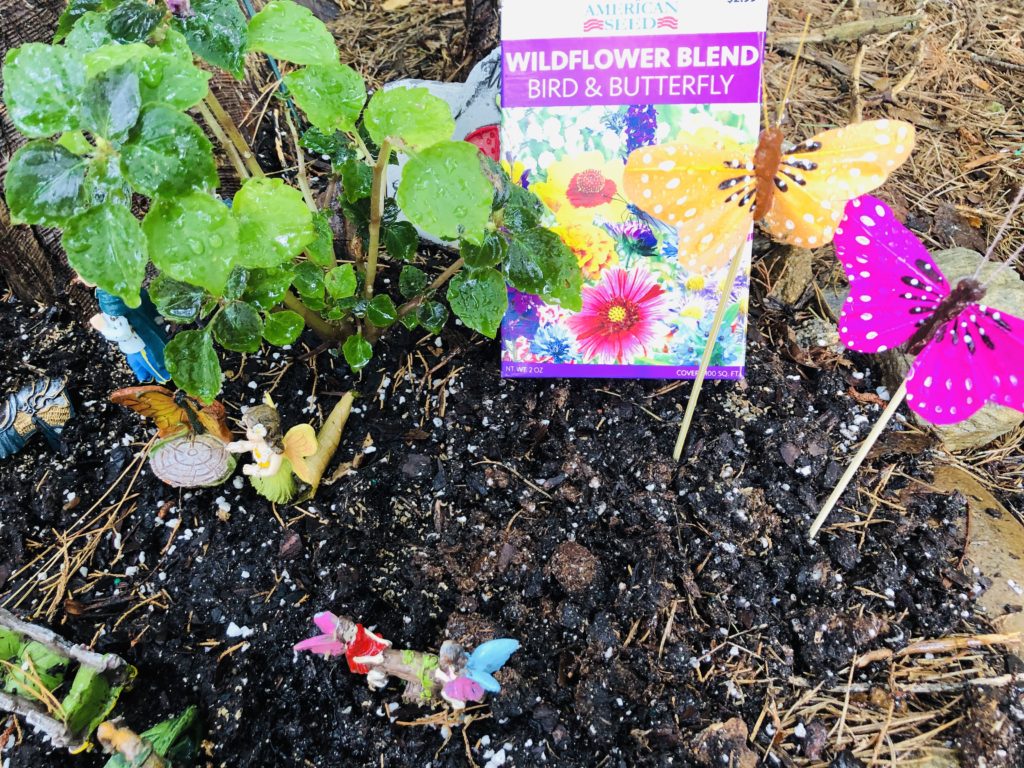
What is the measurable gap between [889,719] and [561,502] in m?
0.62

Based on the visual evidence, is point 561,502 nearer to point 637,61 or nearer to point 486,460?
point 486,460

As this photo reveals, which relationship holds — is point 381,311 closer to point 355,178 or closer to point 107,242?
point 355,178

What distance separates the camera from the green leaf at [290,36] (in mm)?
998

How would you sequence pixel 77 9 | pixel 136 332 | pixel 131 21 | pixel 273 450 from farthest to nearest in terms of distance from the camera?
pixel 136 332, pixel 273 450, pixel 77 9, pixel 131 21

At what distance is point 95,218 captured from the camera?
2.71 feet

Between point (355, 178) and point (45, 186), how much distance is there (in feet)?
1.56

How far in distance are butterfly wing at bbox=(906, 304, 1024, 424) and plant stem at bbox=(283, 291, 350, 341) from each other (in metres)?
1.00

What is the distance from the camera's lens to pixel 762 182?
0.97 metres

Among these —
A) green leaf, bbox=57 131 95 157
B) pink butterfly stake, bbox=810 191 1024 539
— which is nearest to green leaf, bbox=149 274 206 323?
green leaf, bbox=57 131 95 157

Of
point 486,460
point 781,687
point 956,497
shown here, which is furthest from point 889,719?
point 486,460

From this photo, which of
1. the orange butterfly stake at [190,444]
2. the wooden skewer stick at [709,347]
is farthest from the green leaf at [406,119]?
the orange butterfly stake at [190,444]

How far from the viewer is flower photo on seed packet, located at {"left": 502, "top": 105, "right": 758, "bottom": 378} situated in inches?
51.9

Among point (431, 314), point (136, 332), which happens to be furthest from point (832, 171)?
point (136, 332)

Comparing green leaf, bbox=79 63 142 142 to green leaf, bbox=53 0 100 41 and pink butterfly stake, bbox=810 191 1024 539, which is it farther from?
pink butterfly stake, bbox=810 191 1024 539
